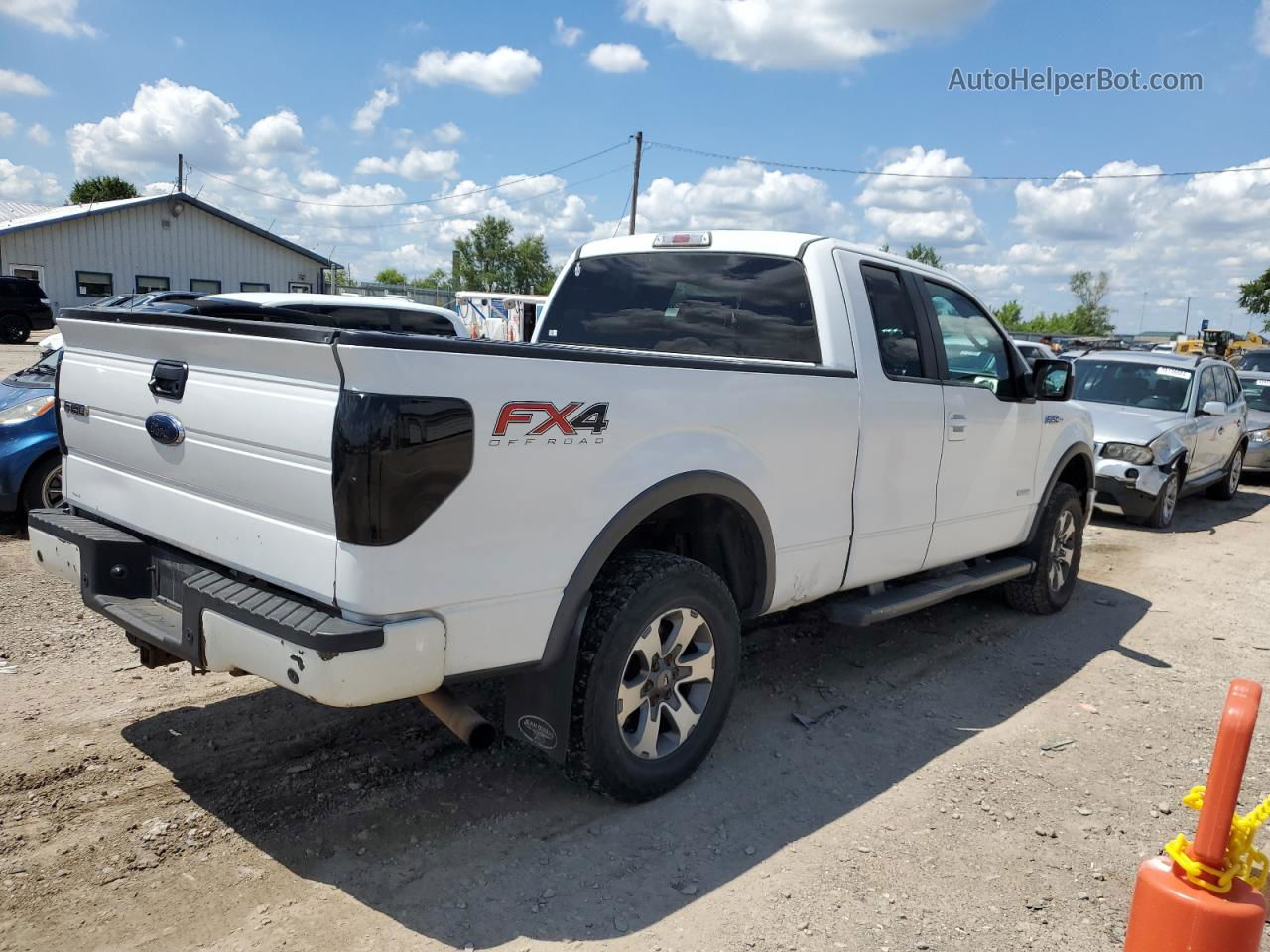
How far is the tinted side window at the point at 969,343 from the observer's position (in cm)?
496

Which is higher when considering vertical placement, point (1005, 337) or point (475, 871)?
point (1005, 337)

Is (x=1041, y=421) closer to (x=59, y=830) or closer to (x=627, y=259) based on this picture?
Result: (x=627, y=259)

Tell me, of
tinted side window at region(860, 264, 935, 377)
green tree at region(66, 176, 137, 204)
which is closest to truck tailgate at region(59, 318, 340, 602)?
tinted side window at region(860, 264, 935, 377)

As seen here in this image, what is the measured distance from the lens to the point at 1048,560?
6035mm

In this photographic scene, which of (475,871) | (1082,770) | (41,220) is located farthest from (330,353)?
(41,220)

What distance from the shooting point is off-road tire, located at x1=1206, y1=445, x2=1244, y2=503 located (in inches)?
487

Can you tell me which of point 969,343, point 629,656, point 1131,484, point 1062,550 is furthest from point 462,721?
point 1131,484

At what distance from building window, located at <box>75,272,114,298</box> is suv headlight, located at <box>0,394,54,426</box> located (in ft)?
89.7

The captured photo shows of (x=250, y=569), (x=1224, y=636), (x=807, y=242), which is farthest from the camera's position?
(x=1224, y=636)

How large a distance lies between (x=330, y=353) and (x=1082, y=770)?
3.49m

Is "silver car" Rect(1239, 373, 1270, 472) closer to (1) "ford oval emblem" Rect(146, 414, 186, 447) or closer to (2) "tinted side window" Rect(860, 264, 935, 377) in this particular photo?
(2) "tinted side window" Rect(860, 264, 935, 377)

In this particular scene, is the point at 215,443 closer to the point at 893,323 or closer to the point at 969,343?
the point at 893,323

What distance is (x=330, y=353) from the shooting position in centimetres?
246

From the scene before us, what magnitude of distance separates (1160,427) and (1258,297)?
64.6 meters
